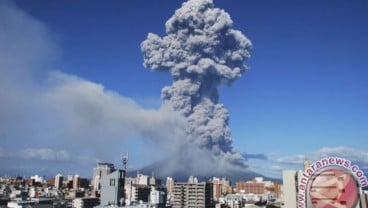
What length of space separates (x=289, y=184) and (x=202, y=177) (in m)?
134

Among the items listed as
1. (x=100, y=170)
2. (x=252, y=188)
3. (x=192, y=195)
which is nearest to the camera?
(x=192, y=195)

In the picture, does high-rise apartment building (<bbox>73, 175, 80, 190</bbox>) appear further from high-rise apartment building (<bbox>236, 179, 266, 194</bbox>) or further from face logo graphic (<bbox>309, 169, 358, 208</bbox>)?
face logo graphic (<bbox>309, 169, 358, 208</bbox>)

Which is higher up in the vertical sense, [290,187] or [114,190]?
[290,187]

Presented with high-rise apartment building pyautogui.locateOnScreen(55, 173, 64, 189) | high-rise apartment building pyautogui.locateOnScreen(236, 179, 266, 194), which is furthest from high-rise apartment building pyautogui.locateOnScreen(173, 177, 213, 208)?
high-rise apartment building pyautogui.locateOnScreen(55, 173, 64, 189)

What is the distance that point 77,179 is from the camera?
13338cm

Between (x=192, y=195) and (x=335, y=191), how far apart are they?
6895 centimetres

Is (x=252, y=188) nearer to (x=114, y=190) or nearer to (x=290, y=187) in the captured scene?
(x=114, y=190)

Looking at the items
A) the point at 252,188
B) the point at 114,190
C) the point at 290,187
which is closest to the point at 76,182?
the point at 252,188

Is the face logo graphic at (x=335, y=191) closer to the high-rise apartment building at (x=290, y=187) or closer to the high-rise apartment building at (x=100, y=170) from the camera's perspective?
the high-rise apartment building at (x=290, y=187)

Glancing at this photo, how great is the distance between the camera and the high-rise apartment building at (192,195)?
85938 mm

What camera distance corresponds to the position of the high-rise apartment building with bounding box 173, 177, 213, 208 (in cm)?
8594

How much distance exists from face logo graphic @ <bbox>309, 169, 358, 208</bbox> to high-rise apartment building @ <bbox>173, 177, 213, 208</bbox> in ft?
221

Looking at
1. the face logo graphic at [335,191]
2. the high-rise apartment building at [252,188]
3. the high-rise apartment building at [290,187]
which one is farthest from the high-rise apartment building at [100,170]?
the face logo graphic at [335,191]

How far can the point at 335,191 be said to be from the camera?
19.5 meters
